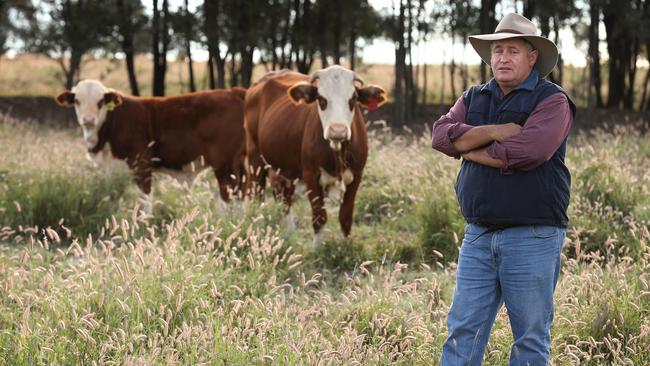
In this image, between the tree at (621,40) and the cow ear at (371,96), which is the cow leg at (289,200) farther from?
the tree at (621,40)

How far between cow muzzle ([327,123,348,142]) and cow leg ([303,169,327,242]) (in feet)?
2.75

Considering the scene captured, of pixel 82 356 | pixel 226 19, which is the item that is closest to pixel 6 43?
pixel 226 19

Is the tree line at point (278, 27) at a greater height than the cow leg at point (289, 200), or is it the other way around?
the tree line at point (278, 27)

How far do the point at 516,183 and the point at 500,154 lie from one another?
178mm

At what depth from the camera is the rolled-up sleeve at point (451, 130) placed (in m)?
4.03

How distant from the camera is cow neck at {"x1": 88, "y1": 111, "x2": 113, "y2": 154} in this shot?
429 inches

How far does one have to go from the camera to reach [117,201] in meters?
10.1

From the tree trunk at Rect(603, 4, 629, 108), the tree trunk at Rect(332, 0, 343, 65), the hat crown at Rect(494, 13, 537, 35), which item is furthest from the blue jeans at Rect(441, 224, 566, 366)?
the tree trunk at Rect(603, 4, 629, 108)

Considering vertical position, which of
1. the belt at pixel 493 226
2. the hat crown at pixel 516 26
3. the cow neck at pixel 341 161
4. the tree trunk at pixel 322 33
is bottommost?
the cow neck at pixel 341 161

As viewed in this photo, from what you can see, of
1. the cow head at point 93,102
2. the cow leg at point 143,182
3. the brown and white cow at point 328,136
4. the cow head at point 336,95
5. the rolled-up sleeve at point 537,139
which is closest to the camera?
the rolled-up sleeve at point 537,139

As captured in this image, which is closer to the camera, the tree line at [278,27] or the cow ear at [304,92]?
the cow ear at [304,92]

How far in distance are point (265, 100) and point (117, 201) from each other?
2366 millimetres

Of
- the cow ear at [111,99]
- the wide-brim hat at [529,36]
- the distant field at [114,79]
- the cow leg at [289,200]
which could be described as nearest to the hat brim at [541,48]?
the wide-brim hat at [529,36]

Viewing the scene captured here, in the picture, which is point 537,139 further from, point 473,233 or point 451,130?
point 473,233
